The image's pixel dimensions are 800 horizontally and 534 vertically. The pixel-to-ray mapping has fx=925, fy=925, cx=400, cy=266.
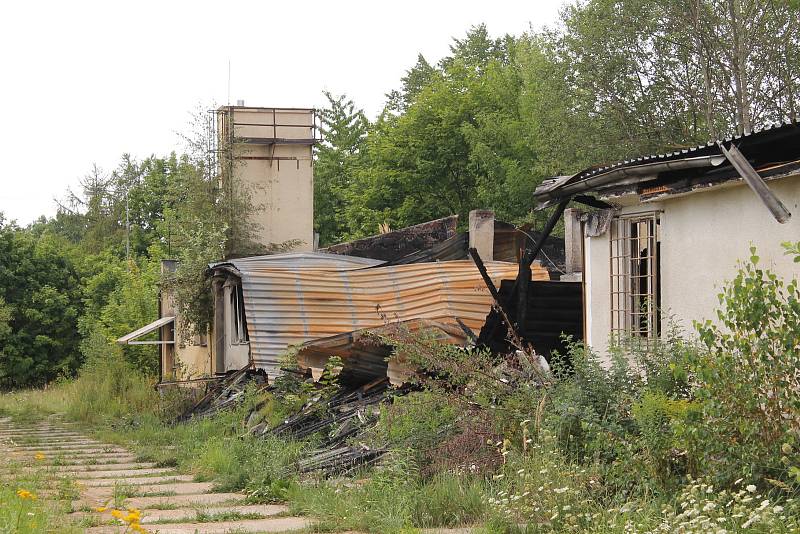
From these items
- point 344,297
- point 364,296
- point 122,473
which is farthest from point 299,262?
point 122,473

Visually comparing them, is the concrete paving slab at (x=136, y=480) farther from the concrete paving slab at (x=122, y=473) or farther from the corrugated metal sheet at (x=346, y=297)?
the corrugated metal sheet at (x=346, y=297)

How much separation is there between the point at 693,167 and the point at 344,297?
32.5ft

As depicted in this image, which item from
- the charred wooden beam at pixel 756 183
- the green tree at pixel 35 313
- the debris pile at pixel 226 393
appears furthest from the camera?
the green tree at pixel 35 313

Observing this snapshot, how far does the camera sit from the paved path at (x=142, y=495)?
8680 mm

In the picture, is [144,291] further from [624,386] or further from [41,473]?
[624,386]

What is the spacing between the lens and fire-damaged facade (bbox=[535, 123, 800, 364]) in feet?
27.9

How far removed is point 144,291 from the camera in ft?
117

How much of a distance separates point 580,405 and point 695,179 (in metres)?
2.85

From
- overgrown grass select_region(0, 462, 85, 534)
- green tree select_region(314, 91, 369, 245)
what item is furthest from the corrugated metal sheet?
green tree select_region(314, 91, 369, 245)

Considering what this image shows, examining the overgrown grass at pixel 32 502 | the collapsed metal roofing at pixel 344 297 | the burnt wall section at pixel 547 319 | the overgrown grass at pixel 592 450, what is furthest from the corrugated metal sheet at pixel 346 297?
the overgrown grass at pixel 32 502

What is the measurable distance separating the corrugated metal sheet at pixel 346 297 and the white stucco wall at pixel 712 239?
239 inches

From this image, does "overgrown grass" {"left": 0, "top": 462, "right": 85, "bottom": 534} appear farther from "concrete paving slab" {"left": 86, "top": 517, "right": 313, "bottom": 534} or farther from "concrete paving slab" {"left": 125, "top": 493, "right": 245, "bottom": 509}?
"concrete paving slab" {"left": 125, "top": 493, "right": 245, "bottom": 509}

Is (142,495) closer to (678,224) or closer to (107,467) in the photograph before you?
(107,467)

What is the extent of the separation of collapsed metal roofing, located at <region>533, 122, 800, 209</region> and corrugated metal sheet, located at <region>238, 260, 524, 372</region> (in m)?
5.89
